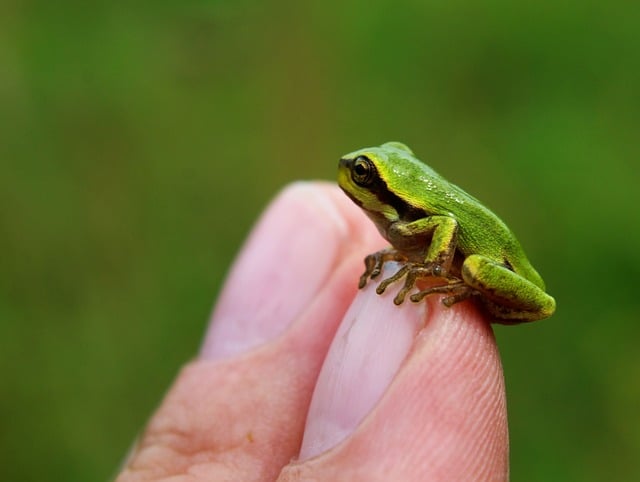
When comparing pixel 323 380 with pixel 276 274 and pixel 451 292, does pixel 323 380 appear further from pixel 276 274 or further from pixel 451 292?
pixel 276 274

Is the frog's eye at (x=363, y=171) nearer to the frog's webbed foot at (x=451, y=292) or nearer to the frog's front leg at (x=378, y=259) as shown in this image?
the frog's front leg at (x=378, y=259)

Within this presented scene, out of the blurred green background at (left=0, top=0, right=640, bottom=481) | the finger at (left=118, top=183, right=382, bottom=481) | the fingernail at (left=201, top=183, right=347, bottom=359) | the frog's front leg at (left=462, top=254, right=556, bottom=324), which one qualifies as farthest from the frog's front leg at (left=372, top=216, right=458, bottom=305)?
the blurred green background at (left=0, top=0, right=640, bottom=481)

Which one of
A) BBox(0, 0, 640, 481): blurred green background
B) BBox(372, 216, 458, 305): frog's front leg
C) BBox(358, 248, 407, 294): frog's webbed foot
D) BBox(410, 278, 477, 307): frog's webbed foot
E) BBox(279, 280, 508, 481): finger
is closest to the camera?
BBox(279, 280, 508, 481): finger

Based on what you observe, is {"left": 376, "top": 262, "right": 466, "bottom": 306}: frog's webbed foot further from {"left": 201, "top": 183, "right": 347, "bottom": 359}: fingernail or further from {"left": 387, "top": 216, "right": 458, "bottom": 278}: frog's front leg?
{"left": 201, "top": 183, "right": 347, "bottom": 359}: fingernail

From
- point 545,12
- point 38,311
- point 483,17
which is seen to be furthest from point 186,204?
point 545,12

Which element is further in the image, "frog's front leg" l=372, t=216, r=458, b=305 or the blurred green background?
the blurred green background

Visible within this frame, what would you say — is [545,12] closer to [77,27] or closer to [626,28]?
[626,28]
